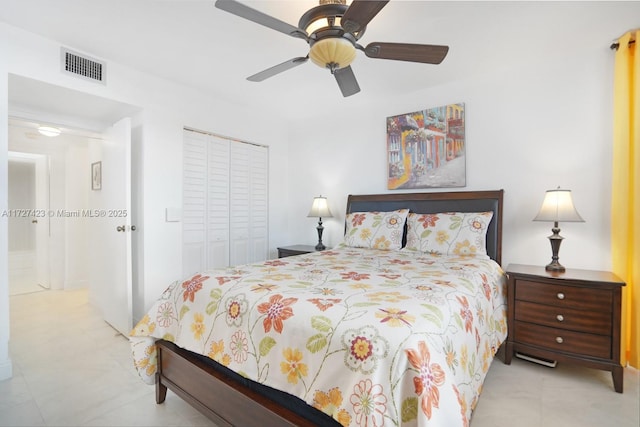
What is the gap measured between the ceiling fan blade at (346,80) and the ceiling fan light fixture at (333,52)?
166 millimetres

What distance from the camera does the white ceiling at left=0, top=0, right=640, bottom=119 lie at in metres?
1.96

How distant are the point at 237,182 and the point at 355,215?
5.03 ft

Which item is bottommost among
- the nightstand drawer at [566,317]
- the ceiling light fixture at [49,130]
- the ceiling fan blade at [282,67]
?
the nightstand drawer at [566,317]

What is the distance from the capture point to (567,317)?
211 cm

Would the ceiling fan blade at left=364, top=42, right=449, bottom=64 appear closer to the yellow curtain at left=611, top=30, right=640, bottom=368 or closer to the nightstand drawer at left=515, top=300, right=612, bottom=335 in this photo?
the yellow curtain at left=611, top=30, right=640, bottom=368

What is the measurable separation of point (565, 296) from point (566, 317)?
141 mm

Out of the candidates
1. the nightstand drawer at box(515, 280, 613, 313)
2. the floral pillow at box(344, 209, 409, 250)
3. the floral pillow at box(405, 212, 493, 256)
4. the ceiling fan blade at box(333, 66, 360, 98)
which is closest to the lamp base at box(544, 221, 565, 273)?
the nightstand drawer at box(515, 280, 613, 313)

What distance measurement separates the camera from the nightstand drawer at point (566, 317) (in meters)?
2.00

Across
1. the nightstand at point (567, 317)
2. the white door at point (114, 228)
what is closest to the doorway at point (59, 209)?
the white door at point (114, 228)

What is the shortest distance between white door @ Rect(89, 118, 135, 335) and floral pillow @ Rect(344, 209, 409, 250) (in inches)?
82.5

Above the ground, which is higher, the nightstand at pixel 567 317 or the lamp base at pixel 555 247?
the lamp base at pixel 555 247

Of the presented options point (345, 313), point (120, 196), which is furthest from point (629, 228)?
point (120, 196)

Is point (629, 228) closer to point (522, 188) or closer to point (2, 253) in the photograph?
point (522, 188)

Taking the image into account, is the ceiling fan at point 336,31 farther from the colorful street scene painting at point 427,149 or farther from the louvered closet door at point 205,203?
the louvered closet door at point 205,203
